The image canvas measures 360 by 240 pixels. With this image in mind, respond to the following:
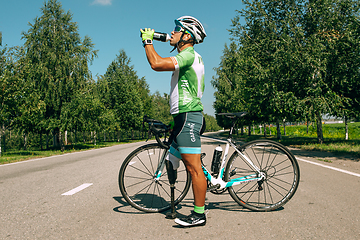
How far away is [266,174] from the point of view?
372 centimetres

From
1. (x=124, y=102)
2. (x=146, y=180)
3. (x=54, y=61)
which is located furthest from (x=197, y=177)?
(x=124, y=102)

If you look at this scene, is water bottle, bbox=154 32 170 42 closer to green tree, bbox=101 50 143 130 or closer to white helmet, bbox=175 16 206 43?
white helmet, bbox=175 16 206 43

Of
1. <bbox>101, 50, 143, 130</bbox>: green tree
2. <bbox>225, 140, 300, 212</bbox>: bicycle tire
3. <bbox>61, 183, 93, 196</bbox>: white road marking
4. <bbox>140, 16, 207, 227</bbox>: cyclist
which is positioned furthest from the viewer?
<bbox>101, 50, 143, 130</bbox>: green tree

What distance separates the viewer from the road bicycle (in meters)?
3.44

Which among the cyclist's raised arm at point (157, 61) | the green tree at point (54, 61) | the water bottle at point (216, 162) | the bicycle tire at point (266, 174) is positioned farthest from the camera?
the green tree at point (54, 61)

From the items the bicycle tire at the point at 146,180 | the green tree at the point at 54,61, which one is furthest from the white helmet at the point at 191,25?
the green tree at the point at 54,61

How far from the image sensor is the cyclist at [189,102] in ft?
9.64

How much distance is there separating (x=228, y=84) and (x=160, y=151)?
38416 millimetres

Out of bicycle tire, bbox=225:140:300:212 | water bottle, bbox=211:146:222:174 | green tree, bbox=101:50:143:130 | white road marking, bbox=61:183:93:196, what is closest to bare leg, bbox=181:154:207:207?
water bottle, bbox=211:146:222:174

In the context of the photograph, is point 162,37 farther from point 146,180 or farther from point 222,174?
point 146,180

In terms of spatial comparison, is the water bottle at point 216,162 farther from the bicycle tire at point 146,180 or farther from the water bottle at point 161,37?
the water bottle at point 161,37

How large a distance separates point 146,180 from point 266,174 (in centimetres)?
163

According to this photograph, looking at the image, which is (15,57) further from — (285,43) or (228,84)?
(228,84)

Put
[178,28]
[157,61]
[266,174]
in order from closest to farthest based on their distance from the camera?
[157,61] → [178,28] → [266,174]
